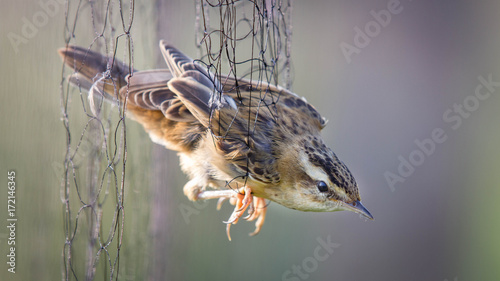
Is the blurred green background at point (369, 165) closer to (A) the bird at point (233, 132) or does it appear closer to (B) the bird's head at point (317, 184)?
(A) the bird at point (233, 132)

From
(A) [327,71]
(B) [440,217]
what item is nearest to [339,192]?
(A) [327,71]

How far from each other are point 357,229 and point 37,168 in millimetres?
2105

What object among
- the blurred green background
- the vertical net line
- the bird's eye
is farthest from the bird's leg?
the blurred green background

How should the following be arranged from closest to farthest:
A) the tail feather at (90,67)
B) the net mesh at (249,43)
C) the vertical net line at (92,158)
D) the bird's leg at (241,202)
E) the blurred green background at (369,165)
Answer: the net mesh at (249,43)
the vertical net line at (92,158)
the bird's leg at (241,202)
the tail feather at (90,67)
the blurred green background at (369,165)

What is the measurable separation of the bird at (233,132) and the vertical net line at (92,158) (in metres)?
0.08

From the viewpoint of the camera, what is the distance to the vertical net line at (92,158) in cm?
171

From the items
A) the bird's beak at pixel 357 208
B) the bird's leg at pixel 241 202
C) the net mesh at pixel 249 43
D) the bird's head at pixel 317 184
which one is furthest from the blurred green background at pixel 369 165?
the bird's beak at pixel 357 208

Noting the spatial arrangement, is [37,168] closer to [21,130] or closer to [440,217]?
[21,130]

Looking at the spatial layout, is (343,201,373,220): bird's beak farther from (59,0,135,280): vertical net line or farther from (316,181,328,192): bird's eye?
(59,0,135,280): vertical net line

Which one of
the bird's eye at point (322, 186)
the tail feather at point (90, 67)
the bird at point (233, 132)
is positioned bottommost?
the bird's eye at point (322, 186)

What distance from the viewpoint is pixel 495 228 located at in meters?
3.59

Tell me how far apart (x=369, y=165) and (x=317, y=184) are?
157 cm

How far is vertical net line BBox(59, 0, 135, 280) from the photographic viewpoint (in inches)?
67.3

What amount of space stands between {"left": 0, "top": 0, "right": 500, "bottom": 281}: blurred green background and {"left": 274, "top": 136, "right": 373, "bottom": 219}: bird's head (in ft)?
2.98
